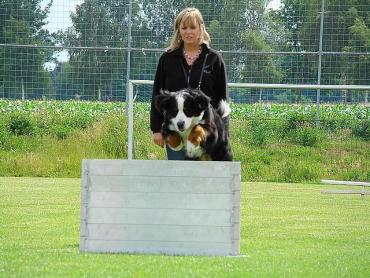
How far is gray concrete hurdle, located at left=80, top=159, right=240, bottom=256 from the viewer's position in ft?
18.9

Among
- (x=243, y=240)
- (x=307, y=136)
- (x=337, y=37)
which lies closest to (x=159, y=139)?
(x=243, y=240)

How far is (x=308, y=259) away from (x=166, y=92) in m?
1.41

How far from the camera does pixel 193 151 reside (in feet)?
20.4

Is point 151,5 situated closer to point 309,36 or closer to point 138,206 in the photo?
point 309,36

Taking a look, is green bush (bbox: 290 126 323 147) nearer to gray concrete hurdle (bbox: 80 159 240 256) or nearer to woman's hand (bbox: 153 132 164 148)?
woman's hand (bbox: 153 132 164 148)

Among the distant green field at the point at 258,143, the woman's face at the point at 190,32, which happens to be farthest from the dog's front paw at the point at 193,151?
the distant green field at the point at 258,143

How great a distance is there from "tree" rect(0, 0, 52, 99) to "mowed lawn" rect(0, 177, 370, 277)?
3554mm

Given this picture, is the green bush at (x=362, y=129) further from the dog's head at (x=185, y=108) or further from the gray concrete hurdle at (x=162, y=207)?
the gray concrete hurdle at (x=162, y=207)

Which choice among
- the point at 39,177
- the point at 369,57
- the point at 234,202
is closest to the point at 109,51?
the point at 39,177

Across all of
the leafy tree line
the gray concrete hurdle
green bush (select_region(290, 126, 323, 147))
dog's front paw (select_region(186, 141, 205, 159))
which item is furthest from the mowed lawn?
the leafy tree line

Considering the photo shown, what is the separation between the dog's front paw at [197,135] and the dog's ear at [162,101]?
0.26m

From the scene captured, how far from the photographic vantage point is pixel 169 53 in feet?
21.2

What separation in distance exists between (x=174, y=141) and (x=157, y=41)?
33.3ft

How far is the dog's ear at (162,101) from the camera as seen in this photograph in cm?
620
